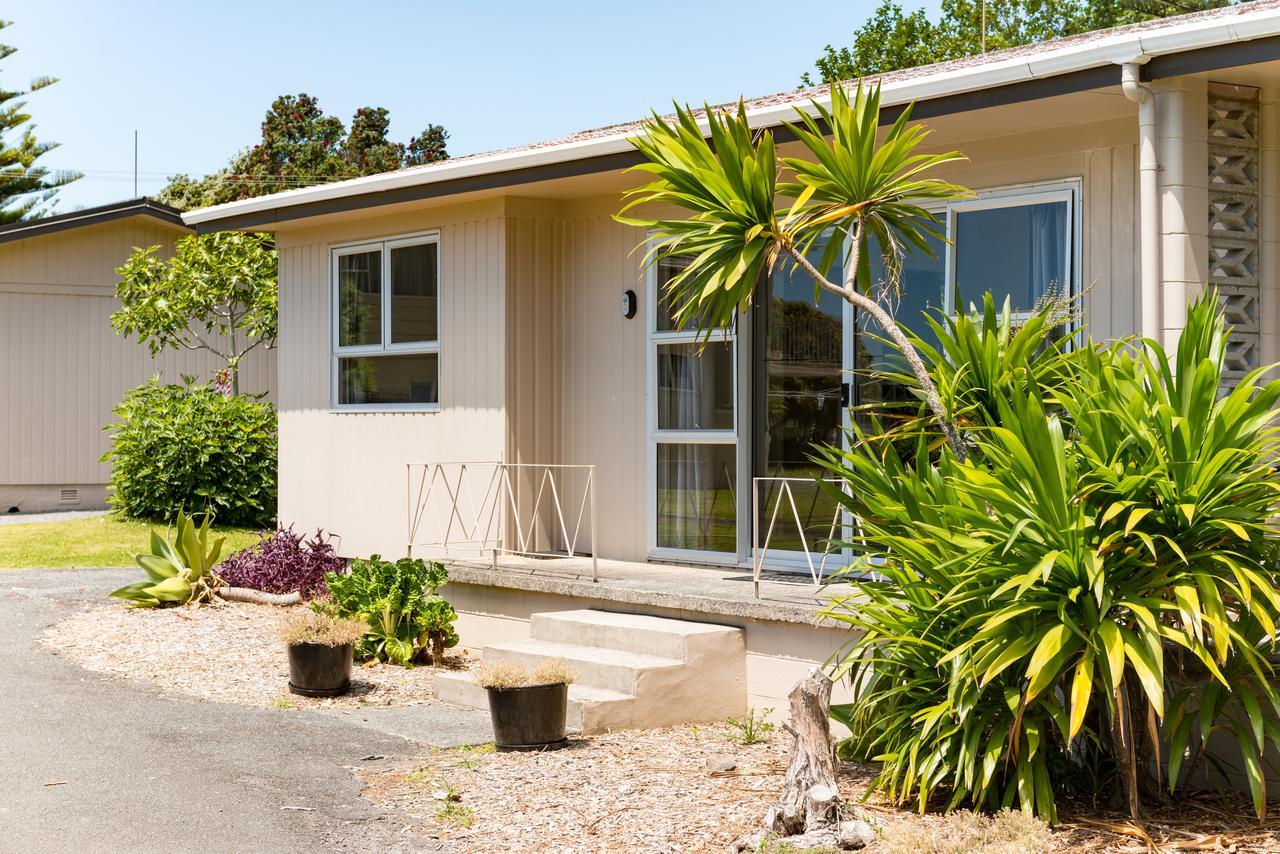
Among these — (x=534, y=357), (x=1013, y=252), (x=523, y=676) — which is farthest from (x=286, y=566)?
(x=1013, y=252)

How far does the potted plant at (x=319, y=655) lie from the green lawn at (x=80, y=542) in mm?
5423

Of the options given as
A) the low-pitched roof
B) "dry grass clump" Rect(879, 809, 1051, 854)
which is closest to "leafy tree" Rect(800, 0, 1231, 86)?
the low-pitched roof

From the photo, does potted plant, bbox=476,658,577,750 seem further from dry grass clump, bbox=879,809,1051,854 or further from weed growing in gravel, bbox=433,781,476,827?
dry grass clump, bbox=879,809,1051,854

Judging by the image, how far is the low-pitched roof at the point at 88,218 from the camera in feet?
59.6

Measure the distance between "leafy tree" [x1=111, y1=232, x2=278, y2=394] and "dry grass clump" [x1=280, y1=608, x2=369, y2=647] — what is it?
9.56 meters

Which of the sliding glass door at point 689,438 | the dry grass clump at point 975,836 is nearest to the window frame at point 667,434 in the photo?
the sliding glass door at point 689,438

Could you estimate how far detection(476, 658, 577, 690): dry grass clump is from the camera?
20.7ft

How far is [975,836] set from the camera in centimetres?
452

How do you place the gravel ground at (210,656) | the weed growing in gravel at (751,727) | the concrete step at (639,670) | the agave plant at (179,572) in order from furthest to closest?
the agave plant at (179,572) < the gravel ground at (210,656) < the concrete step at (639,670) < the weed growing in gravel at (751,727)

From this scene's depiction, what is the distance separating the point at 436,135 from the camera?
4103 centimetres

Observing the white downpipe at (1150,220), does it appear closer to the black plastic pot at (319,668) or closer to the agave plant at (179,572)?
the black plastic pot at (319,668)

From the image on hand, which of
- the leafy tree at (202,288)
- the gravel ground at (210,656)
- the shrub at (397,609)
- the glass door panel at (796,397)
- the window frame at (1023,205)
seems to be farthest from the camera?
the leafy tree at (202,288)

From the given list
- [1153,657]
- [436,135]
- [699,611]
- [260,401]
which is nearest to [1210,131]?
[1153,657]

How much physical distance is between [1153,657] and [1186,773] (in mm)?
1054
